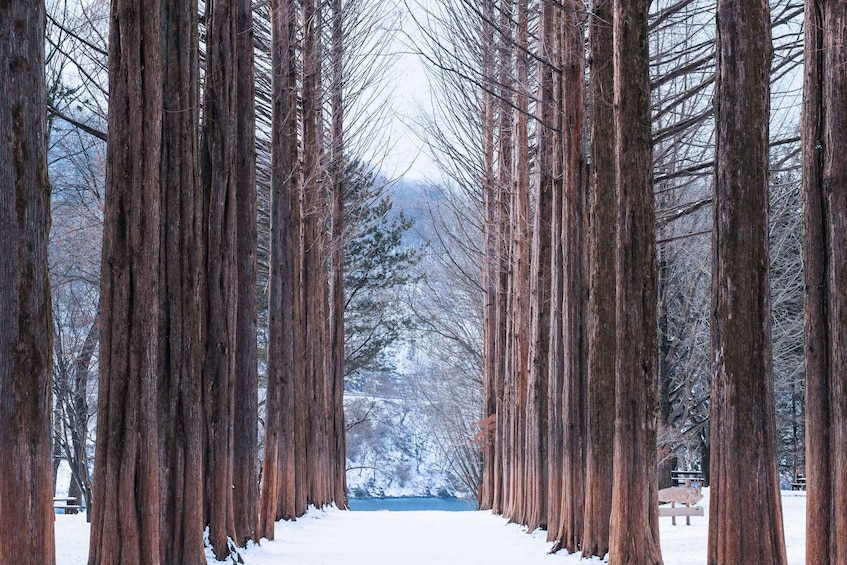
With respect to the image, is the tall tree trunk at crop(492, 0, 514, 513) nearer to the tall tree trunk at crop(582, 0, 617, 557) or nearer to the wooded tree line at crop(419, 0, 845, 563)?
the wooded tree line at crop(419, 0, 845, 563)

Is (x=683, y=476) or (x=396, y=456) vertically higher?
(x=683, y=476)

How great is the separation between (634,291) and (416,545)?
226 inches

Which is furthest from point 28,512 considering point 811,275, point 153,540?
point 811,275

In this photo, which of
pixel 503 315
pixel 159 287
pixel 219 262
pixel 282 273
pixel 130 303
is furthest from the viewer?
pixel 503 315

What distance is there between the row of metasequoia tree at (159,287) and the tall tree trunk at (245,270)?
21mm

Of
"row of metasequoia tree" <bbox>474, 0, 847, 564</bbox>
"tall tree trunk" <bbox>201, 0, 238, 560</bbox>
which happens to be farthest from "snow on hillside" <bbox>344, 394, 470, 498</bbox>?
"tall tree trunk" <bbox>201, 0, 238, 560</bbox>

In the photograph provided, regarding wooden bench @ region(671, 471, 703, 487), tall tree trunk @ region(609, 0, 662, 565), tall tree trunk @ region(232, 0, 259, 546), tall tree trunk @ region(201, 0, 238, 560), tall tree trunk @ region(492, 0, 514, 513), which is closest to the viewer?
tall tree trunk @ region(609, 0, 662, 565)

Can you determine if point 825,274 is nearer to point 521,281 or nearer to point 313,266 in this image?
point 521,281

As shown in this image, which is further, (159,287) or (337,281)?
(337,281)

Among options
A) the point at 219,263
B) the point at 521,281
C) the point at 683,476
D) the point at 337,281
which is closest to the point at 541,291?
the point at 521,281

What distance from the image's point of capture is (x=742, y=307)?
6.75 meters

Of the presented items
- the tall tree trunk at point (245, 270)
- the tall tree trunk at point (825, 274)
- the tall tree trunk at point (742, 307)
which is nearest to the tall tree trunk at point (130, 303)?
the tall tree trunk at point (742, 307)

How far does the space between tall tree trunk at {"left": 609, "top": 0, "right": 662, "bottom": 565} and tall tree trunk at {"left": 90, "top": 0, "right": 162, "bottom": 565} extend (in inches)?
165

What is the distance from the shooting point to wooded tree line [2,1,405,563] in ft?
22.1
